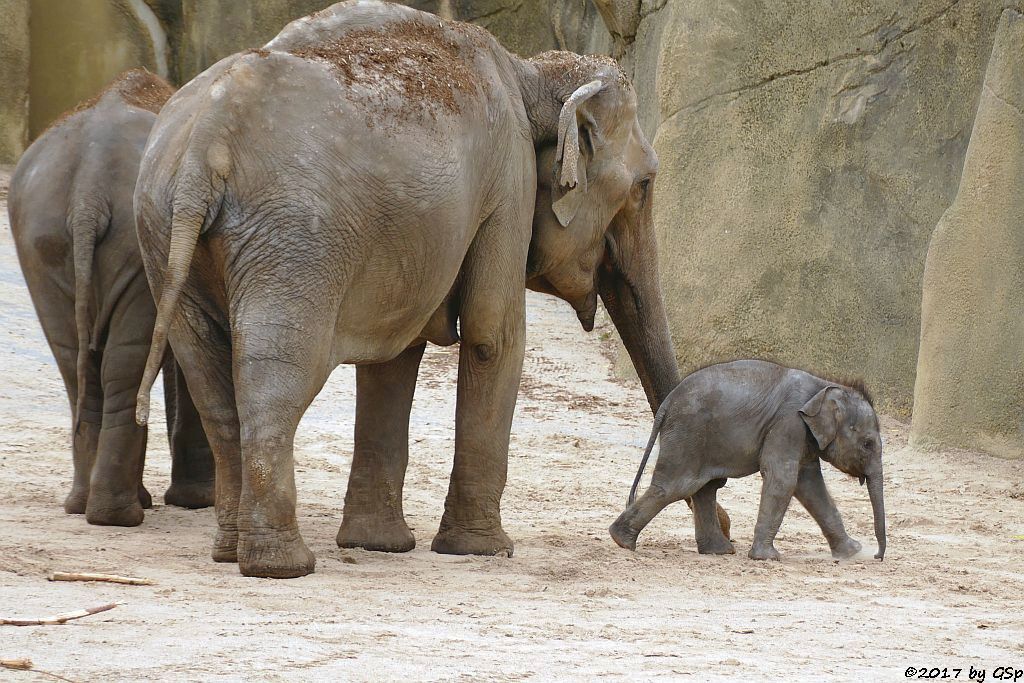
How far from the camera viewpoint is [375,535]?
5715mm

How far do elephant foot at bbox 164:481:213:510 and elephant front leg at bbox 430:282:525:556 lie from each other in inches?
48.9

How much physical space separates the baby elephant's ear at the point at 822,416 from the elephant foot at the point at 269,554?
2.13 m

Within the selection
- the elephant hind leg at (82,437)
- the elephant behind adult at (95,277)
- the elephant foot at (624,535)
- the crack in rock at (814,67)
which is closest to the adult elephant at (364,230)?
the elephant foot at (624,535)

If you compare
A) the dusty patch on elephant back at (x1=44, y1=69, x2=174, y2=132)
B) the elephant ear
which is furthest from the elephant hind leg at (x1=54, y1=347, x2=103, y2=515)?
the elephant ear

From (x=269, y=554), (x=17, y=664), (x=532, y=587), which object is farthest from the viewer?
(x=532, y=587)

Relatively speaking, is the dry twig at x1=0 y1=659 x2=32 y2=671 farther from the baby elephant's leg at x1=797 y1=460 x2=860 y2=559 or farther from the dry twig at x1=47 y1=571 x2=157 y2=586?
the baby elephant's leg at x1=797 y1=460 x2=860 y2=559

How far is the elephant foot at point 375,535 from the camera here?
5.70m

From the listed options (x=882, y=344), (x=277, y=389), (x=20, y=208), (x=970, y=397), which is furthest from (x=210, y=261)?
(x=882, y=344)

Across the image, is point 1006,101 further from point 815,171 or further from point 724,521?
point 724,521

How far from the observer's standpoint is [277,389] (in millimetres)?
4555

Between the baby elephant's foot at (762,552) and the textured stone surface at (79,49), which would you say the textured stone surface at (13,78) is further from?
the baby elephant's foot at (762,552)

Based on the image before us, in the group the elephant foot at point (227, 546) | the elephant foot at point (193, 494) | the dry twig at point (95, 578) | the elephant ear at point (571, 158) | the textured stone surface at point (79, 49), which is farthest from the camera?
the textured stone surface at point (79, 49)

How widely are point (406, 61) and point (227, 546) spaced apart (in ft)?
5.63

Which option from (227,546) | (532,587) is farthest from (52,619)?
(532,587)
